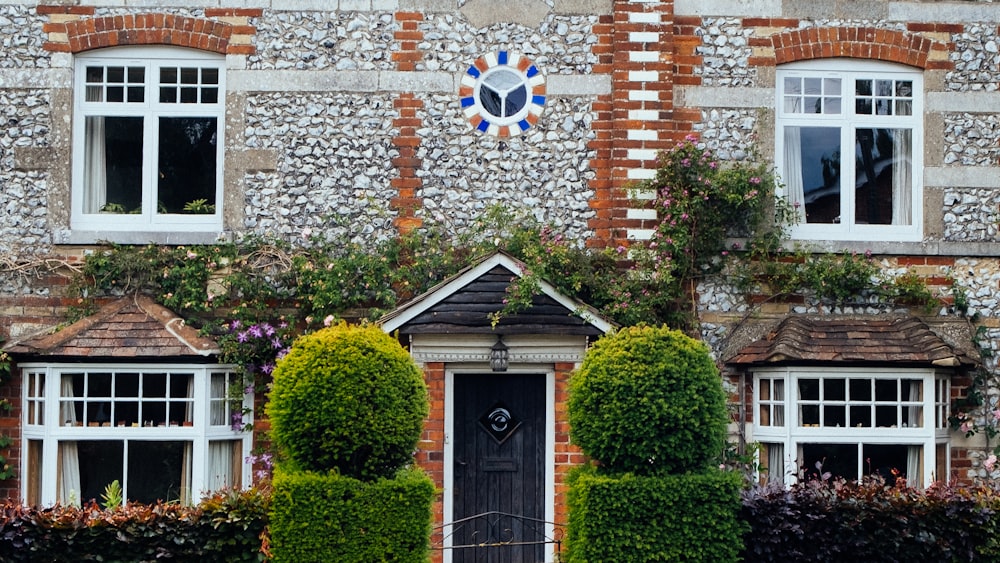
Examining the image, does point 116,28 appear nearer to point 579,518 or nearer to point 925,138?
point 579,518

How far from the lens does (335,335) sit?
8625mm

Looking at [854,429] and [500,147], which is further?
[500,147]

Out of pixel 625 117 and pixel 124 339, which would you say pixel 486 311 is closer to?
pixel 625 117

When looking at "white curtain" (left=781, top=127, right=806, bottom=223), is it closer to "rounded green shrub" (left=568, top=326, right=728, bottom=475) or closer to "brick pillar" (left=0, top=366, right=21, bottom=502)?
"rounded green shrub" (left=568, top=326, right=728, bottom=475)

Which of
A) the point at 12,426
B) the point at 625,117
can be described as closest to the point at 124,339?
the point at 12,426

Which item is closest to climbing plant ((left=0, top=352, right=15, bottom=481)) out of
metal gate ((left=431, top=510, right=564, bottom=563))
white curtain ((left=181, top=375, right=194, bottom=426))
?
white curtain ((left=181, top=375, right=194, bottom=426))

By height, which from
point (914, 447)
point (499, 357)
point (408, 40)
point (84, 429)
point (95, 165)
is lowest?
point (914, 447)

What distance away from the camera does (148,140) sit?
11109mm

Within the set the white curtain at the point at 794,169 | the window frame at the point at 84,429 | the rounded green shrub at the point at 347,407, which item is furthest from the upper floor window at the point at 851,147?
the window frame at the point at 84,429

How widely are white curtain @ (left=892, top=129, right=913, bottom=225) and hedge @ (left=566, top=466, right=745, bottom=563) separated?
4.21 metres

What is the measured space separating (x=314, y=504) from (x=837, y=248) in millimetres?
5728

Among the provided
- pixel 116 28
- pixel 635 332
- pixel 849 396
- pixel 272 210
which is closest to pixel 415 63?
pixel 272 210

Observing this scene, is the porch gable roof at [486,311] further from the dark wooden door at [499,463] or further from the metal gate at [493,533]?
the metal gate at [493,533]

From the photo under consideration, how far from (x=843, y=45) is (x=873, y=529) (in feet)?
15.7
